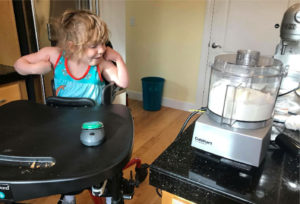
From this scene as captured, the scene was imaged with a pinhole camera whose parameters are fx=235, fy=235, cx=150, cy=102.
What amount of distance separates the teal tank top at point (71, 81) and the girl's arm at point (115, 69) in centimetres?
6

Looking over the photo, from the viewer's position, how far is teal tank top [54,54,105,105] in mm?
1188

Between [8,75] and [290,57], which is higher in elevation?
[290,57]

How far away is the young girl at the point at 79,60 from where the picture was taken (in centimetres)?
107

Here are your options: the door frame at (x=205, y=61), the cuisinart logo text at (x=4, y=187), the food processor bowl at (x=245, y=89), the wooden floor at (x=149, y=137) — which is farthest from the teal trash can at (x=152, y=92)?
the cuisinart logo text at (x=4, y=187)

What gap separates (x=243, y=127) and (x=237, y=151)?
70mm

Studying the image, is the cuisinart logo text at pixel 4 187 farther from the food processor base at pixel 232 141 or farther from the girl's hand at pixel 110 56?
the girl's hand at pixel 110 56

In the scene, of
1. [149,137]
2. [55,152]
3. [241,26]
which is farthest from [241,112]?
[241,26]

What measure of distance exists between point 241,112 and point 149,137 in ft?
6.12

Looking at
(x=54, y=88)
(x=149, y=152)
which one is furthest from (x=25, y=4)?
(x=149, y=152)

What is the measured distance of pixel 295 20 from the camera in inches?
35.4

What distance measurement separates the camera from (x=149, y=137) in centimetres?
246

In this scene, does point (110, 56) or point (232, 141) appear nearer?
point (232, 141)

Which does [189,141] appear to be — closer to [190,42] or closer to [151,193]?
[151,193]

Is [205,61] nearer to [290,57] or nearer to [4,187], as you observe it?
[290,57]
